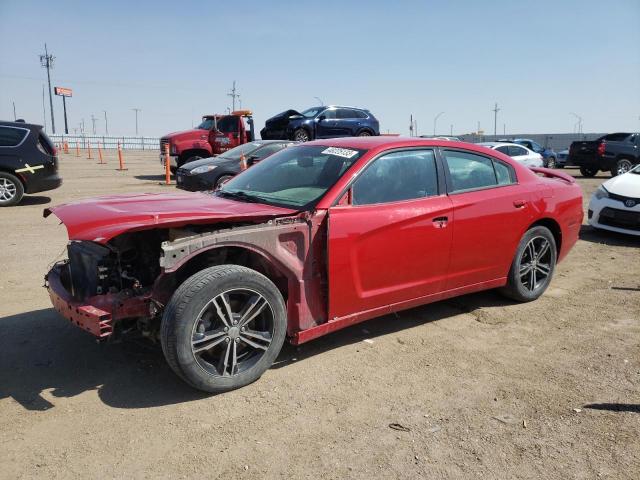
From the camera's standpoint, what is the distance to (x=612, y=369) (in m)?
3.66

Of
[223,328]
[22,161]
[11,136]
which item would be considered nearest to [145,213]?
[223,328]

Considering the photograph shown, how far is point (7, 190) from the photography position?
1070cm

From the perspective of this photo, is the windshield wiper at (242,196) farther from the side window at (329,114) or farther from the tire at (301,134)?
the side window at (329,114)

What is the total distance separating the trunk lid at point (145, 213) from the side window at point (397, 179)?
617 millimetres

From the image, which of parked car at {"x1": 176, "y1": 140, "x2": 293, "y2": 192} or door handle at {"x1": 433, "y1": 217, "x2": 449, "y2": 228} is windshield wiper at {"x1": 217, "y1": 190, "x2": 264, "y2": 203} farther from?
parked car at {"x1": 176, "y1": 140, "x2": 293, "y2": 192}

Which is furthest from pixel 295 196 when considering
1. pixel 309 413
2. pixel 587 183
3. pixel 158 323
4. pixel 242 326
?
pixel 587 183

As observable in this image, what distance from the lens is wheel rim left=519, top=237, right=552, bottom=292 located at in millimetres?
4930

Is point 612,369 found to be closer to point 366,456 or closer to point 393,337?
point 393,337

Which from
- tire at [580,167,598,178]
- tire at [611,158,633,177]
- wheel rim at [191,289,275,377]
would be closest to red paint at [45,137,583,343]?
wheel rim at [191,289,275,377]

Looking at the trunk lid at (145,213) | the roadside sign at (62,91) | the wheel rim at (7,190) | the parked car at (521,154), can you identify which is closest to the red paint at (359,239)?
the trunk lid at (145,213)

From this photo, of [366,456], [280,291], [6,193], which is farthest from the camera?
[6,193]

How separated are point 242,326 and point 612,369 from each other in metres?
2.64

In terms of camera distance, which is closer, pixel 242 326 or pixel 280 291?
pixel 242 326

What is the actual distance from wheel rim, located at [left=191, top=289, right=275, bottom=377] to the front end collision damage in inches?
9.5
